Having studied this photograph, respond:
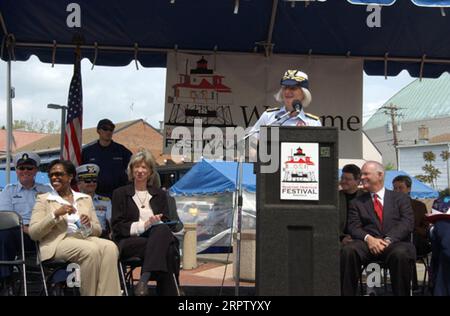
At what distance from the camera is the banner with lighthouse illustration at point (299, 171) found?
15.1 ft

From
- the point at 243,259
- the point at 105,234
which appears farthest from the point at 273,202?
the point at 243,259

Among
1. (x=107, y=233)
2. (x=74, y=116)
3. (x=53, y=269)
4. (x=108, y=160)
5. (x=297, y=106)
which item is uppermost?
(x=74, y=116)

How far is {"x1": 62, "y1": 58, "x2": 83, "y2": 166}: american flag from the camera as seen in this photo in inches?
331

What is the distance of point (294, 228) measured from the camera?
15.0ft

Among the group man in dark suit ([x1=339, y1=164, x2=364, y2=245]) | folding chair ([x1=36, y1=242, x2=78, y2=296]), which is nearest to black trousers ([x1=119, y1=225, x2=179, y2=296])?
folding chair ([x1=36, y1=242, x2=78, y2=296])

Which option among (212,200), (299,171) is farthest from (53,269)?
(212,200)

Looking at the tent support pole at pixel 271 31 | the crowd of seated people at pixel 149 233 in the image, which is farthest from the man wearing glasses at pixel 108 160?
the tent support pole at pixel 271 31

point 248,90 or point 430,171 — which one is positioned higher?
point 248,90

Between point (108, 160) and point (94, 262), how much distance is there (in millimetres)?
2405

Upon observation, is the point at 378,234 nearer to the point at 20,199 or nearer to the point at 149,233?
the point at 149,233

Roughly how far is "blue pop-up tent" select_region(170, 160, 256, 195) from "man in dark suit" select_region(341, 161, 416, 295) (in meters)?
11.6

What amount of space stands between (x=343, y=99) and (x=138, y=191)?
4.23m

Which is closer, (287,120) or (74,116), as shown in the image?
(287,120)

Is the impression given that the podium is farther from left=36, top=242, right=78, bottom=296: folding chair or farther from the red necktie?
left=36, top=242, right=78, bottom=296: folding chair
